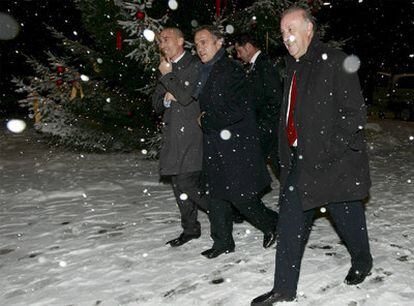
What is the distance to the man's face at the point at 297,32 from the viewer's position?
325 cm

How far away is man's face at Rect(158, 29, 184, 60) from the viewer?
4441mm

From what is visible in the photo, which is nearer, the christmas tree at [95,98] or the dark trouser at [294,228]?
the dark trouser at [294,228]

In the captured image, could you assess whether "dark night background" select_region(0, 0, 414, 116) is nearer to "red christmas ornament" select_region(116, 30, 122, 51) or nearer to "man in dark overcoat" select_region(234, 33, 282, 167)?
"red christmas ornament" select_region(116, 30, 122, 51)

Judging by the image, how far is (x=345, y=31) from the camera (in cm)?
2728

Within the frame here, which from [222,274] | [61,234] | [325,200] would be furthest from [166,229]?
[325,200]

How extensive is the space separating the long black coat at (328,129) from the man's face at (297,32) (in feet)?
0.18

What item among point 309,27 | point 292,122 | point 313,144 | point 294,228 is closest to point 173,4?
point 309,27

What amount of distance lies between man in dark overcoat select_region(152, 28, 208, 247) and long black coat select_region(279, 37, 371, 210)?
1322 mm

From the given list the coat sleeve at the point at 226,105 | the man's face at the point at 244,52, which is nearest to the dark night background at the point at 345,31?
the man's face at the point at 244,52

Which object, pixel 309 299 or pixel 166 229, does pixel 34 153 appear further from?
pixel 309 299

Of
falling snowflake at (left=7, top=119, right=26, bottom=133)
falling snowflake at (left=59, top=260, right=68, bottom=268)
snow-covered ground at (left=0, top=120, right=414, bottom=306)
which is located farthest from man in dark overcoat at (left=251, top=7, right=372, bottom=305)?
falling snowflake at (left=7, top=119, right=26, bottom=133)

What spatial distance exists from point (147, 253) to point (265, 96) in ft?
6.57

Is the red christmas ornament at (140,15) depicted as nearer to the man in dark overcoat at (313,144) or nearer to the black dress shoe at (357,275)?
the man in dark overcoat at (313,144)

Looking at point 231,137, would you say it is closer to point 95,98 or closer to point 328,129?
point 328,129
